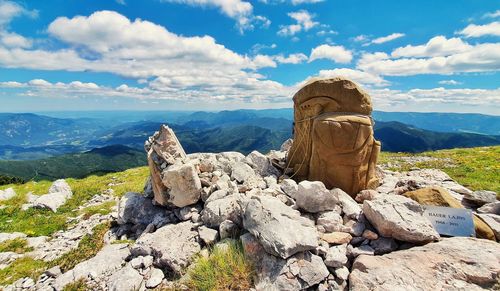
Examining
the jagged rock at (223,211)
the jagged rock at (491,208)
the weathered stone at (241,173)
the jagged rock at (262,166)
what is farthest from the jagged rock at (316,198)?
the jagged rock at (491,208)

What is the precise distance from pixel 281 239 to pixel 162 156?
23.2ft

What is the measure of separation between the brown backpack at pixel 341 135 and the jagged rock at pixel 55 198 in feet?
55.8

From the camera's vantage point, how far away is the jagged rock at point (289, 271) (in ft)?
22.2

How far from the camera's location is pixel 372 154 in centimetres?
1182

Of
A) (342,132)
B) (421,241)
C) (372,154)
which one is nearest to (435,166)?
(372,154)

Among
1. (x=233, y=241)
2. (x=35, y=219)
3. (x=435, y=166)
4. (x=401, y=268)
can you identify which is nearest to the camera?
(x=401, y=268)

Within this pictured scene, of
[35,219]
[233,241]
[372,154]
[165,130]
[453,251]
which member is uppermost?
[165,130]

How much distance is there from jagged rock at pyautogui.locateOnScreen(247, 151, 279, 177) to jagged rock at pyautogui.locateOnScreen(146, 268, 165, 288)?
23.0ft

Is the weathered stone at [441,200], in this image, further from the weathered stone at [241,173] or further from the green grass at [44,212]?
the green grass at [44,212]

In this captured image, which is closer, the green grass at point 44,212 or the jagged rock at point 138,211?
the jagged rock at point 138,211

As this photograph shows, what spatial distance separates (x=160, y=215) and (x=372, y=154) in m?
9.76

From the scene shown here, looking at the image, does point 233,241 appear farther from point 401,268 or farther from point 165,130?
point 165,130

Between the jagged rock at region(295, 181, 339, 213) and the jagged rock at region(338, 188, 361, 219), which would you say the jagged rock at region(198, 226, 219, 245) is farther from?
the jagged rock at region(338, 188, 361, 219)

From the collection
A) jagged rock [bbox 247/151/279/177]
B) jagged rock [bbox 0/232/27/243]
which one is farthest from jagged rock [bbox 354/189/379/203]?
jagged rock [bbox 0/232/27/243]
